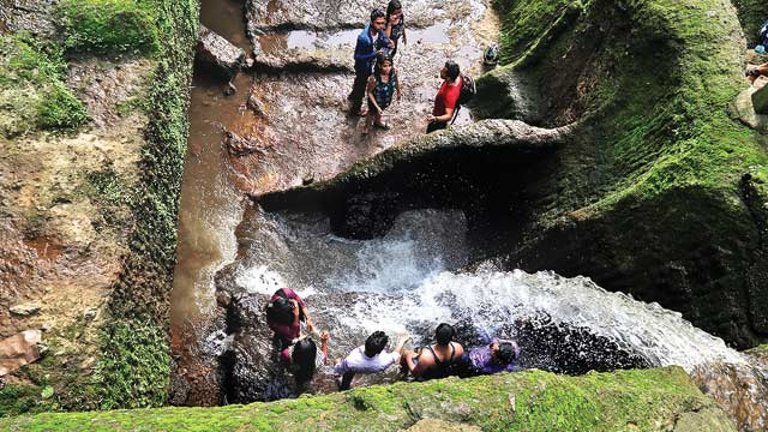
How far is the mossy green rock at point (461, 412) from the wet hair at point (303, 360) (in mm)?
1604

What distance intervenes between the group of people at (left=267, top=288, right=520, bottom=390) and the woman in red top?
339 centimetres

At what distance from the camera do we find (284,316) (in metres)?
5.12

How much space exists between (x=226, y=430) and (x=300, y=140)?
5.89m

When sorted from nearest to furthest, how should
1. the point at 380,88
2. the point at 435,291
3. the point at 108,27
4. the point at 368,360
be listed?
the point at 368,360, the point at 108,27, the point at 435,291, the point at 380,88

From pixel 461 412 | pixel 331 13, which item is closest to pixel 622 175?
pixel 461 412

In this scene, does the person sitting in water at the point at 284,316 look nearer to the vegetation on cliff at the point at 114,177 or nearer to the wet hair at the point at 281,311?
the wet hair at the point at 281,311

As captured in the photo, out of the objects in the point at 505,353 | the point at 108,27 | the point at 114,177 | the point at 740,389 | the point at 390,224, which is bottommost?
the point at 740,389

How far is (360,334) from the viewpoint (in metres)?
6.13

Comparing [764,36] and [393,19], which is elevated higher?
[393,19]

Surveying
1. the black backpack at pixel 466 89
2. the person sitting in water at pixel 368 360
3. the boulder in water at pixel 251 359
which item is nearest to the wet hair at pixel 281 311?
the boulder in water at pixel 251 359

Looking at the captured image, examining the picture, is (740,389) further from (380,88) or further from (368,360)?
(380,88)

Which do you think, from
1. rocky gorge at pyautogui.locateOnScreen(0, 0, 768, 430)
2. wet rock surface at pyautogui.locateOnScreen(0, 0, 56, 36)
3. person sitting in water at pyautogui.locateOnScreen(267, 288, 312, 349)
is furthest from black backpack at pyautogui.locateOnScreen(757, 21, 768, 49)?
wet rock surface at pyautogui.locateOnScreen(0, 0, 56, 36)

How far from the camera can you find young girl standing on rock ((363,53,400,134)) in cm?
751

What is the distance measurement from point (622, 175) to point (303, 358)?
4025mm
